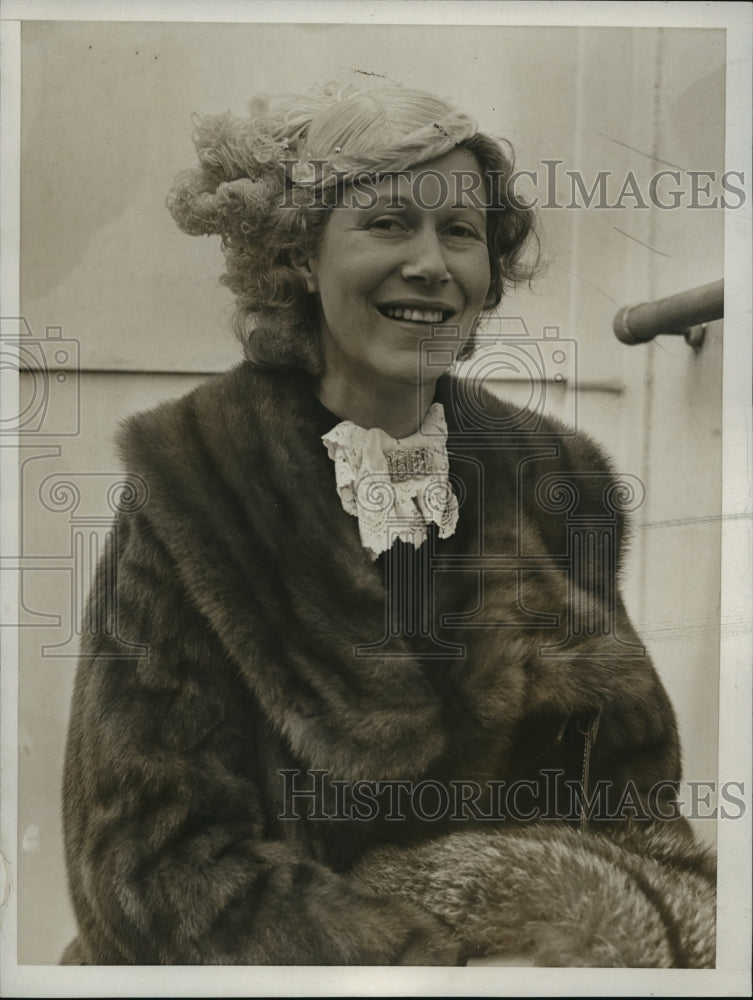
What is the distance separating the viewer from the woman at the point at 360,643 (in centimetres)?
165

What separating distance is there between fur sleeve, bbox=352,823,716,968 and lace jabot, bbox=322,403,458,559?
0.49 meters

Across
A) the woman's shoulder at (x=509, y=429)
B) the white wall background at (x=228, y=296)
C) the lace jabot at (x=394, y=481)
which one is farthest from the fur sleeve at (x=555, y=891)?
the woman's shoulder at (x=509, y=429)

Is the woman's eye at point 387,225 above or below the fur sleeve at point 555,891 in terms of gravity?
above

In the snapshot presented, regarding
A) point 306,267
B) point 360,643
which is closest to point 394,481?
point 360,643

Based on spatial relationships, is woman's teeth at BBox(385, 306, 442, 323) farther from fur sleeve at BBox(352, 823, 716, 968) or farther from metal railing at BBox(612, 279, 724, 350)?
fur sleeve at BBox(352, 823, 716, 968)

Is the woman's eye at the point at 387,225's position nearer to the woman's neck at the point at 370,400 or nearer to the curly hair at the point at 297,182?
the curly hair at the point at 297,182

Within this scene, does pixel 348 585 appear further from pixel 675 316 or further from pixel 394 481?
pixel 675 316

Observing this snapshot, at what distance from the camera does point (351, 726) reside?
166cm

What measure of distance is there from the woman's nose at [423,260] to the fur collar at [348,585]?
0.57 feet

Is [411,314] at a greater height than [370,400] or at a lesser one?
greater

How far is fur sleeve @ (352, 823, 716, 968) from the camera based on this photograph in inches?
65.4

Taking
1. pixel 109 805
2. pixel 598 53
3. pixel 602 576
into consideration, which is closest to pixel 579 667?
pixel 602 576

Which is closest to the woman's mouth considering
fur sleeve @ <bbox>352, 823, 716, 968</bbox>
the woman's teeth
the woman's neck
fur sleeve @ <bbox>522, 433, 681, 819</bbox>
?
the woman's teeth

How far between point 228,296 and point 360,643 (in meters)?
0.58
